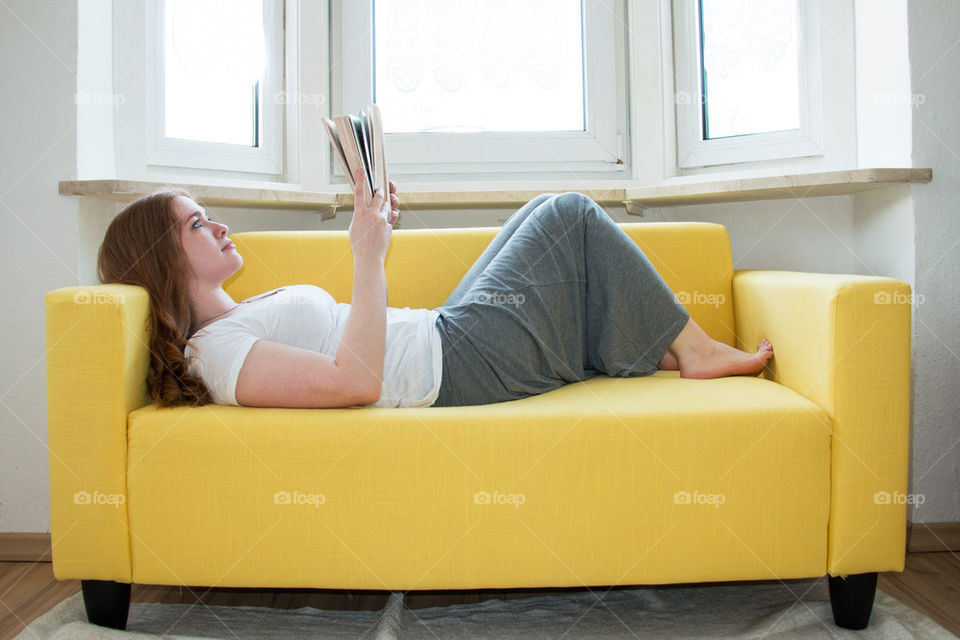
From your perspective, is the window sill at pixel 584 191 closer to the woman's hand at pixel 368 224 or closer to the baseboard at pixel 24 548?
the woman's hand at pixel 368 224

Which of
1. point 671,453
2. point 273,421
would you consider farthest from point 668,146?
point 273,421

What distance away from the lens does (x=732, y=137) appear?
224 cm

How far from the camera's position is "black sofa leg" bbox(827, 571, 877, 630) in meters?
1.21

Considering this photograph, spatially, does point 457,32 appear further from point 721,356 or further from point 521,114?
point 721,356

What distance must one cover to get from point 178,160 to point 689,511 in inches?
69.0

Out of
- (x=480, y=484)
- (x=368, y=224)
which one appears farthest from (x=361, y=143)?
(x=480, y=484)

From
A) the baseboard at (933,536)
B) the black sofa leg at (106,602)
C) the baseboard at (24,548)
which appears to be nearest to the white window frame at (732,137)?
the baseboard at (933,536)

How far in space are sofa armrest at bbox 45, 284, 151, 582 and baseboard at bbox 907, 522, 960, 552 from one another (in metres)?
1.70

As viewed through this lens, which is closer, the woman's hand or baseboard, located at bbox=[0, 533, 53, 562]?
the woman's hand

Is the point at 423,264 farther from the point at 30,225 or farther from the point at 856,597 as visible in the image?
the point at 856,597

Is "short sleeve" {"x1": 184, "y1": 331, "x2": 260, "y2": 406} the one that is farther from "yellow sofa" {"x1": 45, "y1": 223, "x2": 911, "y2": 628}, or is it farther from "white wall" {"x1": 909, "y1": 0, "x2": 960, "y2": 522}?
"white wall" {"x1": 909, "y1": 0, "x2": 960, "y2": 522}

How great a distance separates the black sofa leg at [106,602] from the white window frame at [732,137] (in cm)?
194

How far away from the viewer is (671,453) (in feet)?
3.82

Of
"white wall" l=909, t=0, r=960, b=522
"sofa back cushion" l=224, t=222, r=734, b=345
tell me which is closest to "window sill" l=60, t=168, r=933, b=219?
"white wall" l=909, t=0, r=960, b=522
